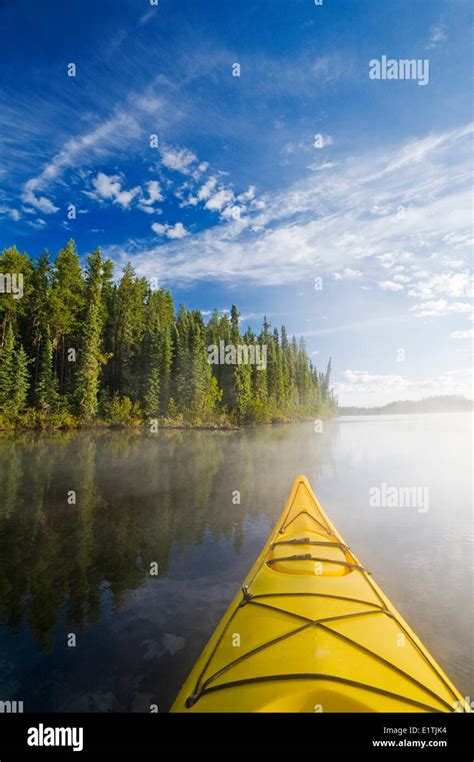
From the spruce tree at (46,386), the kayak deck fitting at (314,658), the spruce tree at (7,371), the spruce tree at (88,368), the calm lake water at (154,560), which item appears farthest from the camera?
the spruce tree at (88,368)

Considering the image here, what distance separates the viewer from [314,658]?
307cm

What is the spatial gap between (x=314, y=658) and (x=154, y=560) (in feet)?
16.6

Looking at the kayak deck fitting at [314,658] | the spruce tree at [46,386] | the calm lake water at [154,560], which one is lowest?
the calm lake water at [154,560]

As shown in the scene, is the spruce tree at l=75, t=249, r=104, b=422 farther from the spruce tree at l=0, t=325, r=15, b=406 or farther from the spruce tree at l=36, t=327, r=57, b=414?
the spruce tree at l=0, t=325, r=15, b=406

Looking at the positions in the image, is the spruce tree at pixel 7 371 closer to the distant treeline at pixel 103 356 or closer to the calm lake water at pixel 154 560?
the distant treeline at pixel 103 356

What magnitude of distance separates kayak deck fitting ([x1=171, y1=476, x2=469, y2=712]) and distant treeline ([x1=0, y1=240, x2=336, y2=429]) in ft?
114

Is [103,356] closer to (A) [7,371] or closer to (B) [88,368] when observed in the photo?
(B) [88,368]

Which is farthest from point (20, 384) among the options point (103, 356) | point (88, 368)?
point (103, 356)

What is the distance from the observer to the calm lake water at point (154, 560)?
4152mm

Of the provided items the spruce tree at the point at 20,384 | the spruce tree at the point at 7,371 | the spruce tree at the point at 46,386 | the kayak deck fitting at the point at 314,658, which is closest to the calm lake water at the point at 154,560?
the kayak deck fitting at the point at 314,658

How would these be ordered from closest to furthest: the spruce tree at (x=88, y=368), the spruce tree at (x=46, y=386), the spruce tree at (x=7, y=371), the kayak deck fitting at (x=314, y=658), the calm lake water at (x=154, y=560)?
1. the kayak deck fitting at (x=314, y=658)
2. the calm lake water at (x=154, y=560)
3. the spruce tree at (x=7, y=371)
4. the spruce tree at (x=46, y=386)
5. the spruce tree at (x=88, y=368)

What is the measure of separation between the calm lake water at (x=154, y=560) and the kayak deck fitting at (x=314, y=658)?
1132 mm
